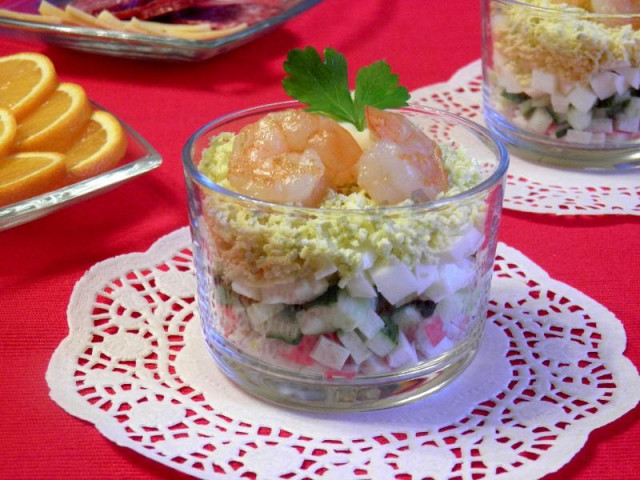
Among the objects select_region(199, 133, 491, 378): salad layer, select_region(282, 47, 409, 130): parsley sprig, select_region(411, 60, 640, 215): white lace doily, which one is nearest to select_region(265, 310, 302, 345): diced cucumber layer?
select_region(199, 133, 491, 378): salad layer

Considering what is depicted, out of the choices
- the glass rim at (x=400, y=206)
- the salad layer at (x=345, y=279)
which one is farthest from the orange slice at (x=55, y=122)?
the salad layer at (x=345, y=279)

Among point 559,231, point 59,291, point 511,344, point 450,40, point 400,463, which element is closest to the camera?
point 400,463

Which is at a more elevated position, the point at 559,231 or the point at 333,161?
the point at 333,161

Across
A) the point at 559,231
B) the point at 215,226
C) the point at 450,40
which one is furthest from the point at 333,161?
the point at 450,40

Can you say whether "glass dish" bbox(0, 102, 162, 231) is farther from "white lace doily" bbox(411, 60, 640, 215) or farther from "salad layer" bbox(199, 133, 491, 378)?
"white lace doily" bbox(411, 60, 640, 215)

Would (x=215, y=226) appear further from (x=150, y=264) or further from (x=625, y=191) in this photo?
(x=625, y=191)

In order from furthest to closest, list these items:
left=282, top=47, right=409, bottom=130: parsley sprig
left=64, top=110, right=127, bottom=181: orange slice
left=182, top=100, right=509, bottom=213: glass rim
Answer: left=64, top=110, right=127, bottom=181: orange slice → left=282, top=47, right=409, bottom=130: parsley sprig → left=182, top=100, right=509, bottom=213: glass rim

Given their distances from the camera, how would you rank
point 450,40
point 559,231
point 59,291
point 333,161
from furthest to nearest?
point 450,40 → point 559,231 → point 59,291 → point 333,161
